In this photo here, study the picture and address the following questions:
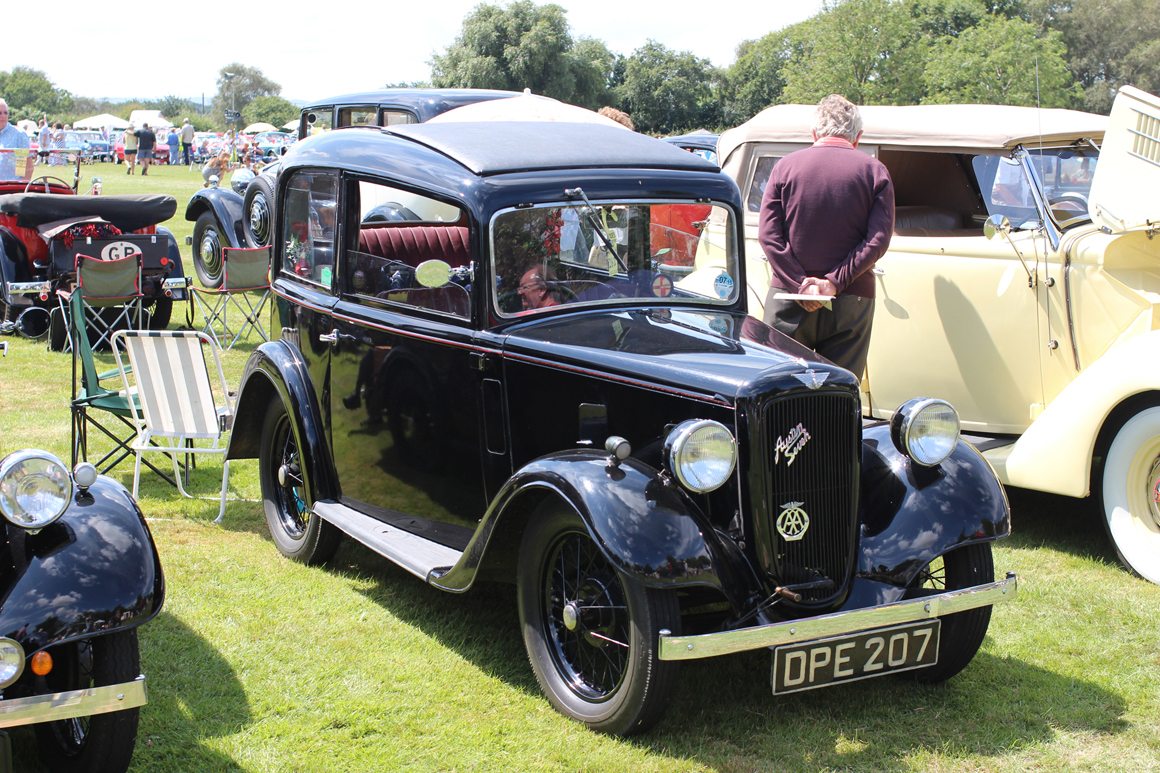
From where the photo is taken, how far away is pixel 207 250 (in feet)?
40.6

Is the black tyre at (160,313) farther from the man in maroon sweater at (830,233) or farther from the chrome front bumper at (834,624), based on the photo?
the chrome front bumper at (834,624)

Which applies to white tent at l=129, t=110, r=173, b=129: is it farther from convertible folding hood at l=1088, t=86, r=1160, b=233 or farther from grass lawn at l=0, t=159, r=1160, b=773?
convertible folding hood at l=1088, t=86, r=1160, b=233

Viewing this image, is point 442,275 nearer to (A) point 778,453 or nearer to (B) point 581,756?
(A) point 778,453

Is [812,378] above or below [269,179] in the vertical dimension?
below

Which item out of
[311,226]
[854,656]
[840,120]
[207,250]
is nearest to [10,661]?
[854,656]

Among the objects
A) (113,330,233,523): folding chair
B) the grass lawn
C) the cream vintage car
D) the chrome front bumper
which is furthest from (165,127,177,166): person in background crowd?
the chrome front bumper

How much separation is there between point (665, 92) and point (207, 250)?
208ft

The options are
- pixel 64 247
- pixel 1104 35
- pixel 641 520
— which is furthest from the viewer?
pixel 1104 35

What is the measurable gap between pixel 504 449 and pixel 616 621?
2.94ft

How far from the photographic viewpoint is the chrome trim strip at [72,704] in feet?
8.04

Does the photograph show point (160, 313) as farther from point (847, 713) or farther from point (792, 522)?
point (847, 713)

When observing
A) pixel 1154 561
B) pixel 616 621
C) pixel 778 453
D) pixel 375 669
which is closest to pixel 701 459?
pixel 778 453

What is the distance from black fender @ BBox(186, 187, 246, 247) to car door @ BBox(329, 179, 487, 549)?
813cm

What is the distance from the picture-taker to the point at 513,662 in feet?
12.5
